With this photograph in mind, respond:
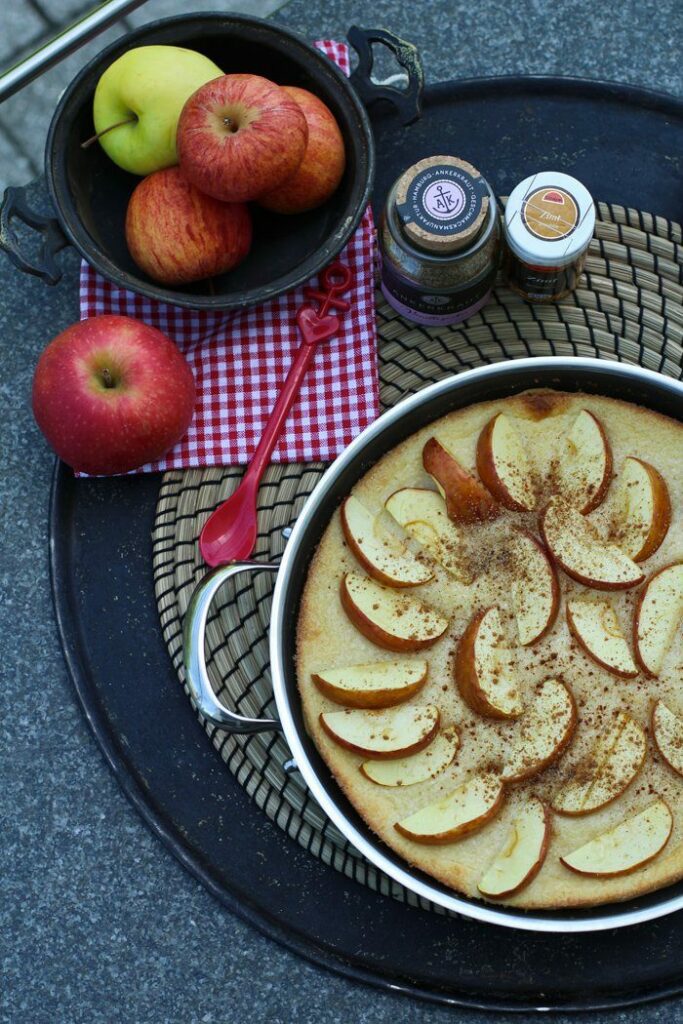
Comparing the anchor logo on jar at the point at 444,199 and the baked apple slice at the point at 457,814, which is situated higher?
the anchor logo on jar at the point at 444,199

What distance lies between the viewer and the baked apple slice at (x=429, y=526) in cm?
140

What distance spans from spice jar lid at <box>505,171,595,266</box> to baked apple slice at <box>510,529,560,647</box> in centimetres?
39

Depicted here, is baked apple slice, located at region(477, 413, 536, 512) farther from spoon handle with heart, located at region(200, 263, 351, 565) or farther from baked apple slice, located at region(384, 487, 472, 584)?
spoon handle with heart, located at region(200, 263, 351, 565)

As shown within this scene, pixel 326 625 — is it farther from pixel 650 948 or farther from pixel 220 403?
pixel 650 948

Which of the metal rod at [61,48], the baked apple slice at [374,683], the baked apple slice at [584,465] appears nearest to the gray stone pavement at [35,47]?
the metal rod at [61,48]

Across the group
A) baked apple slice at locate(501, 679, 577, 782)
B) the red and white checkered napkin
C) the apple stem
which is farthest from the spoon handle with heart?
baked apple slice at locate(501, 679, 577, 782)

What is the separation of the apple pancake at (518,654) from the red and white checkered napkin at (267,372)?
0.16 meters

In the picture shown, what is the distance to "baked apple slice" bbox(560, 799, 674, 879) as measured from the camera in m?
1.33

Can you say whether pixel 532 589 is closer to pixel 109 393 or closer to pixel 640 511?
pixel 640 511

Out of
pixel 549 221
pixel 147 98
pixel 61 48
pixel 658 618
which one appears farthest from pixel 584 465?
pixel 61 48

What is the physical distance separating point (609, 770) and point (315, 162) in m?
0.94

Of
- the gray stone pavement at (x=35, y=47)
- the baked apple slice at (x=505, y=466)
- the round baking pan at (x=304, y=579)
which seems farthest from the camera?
the gray stone pavement at (x=35, y=47)

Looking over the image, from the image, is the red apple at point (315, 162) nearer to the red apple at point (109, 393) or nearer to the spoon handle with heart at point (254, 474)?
the spoon handle with heart at point (254, 474)

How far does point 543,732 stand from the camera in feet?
4.45
